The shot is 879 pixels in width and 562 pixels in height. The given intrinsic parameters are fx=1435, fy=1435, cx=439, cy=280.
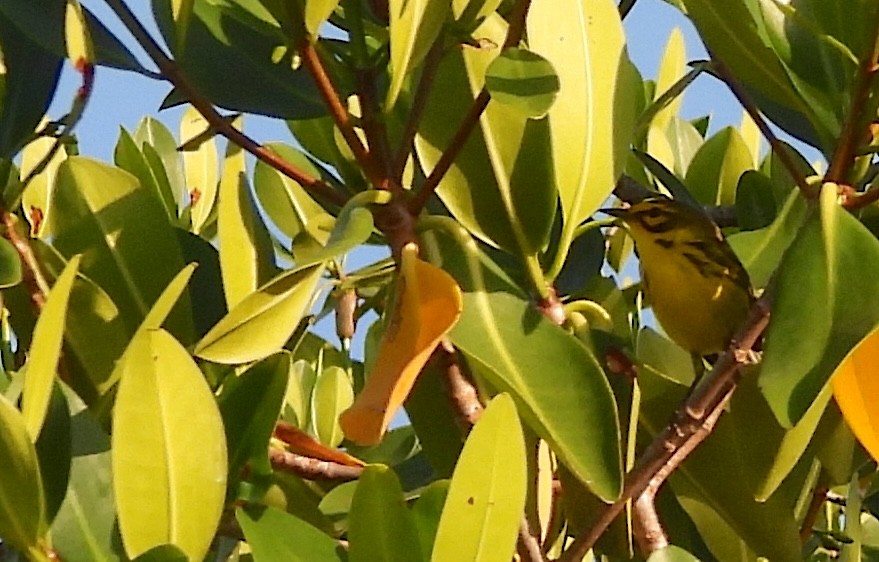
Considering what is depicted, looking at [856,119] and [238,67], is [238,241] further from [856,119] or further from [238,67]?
[856,119]

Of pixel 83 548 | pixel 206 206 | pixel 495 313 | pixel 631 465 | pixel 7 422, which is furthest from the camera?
pixel 206 206

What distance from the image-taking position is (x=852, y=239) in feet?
2.96

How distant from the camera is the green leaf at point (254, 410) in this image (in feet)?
3.15

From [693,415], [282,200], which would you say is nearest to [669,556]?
[693,415]

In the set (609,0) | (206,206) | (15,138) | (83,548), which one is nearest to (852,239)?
(609,0)

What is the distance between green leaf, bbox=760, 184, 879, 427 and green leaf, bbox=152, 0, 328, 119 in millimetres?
454

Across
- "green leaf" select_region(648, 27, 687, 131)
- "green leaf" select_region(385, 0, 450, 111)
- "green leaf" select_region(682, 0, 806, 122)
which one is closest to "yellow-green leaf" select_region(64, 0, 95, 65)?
"green leaf" select_region(385, 0, 450, 111)

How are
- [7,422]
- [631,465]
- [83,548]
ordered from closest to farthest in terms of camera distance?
[7,422] → [83,548] → [631,465]

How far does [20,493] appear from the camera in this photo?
803 millimetres

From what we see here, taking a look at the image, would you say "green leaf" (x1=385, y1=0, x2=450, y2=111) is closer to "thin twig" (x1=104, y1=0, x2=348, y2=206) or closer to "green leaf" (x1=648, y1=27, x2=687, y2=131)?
"thin twig" (x1=104, y1=0, x2=348, y2=206)

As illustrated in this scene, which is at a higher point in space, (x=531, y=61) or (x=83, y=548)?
(x=531, y=61)

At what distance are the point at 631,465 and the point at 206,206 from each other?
0.84m

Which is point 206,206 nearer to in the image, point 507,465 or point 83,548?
point 83,548

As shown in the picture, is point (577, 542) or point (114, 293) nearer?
point (577, 542)
